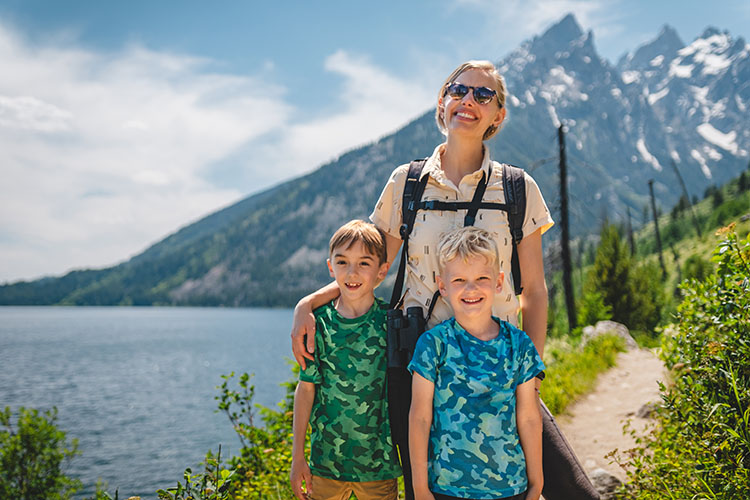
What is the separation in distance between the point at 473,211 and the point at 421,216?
0.25m

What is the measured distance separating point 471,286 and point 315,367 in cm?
92

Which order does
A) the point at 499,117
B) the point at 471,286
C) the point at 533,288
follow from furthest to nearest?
the point at 499,117 → the point at 533,288 → the point at 471,286

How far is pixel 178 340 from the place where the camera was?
256ft

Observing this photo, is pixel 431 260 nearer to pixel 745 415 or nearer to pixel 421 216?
pixel 421 216

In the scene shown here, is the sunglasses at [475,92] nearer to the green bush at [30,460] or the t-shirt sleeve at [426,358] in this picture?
the t-shirt sleeve at [426,358]

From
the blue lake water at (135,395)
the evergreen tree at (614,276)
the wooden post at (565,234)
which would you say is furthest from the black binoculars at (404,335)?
the evergreen tree at (614,276)

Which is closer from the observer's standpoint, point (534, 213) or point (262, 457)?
point (534, 213)

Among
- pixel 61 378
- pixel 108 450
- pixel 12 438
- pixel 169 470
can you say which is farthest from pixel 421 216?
pixel 61 378

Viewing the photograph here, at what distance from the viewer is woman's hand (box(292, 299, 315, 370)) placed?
2510 millimetres

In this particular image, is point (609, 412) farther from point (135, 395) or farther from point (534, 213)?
point (135, 395)

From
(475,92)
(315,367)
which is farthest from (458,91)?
(315,367)

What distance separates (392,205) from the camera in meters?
2.70

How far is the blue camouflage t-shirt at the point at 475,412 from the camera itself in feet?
6.89

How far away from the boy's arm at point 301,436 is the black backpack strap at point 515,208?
118cm
